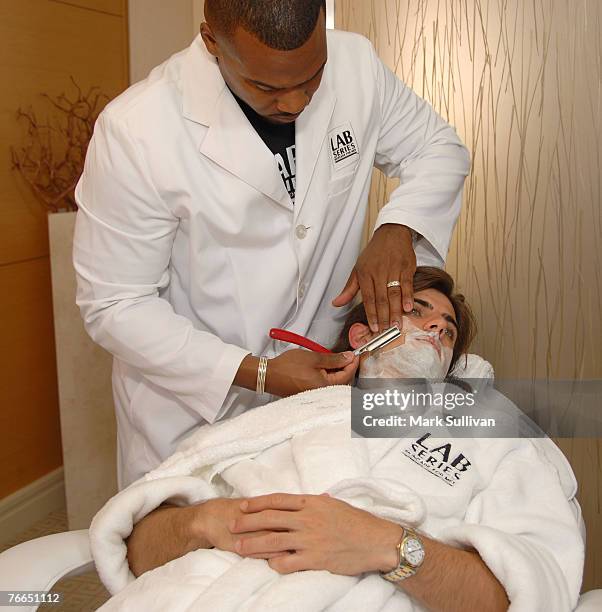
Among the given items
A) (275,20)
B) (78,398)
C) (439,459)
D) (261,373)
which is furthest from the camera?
(78,398)

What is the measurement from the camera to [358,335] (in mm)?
1660

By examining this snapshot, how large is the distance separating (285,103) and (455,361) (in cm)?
66

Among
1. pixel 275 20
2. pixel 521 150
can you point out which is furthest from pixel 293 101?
pixel 521 150

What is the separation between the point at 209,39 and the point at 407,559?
903 millimetres

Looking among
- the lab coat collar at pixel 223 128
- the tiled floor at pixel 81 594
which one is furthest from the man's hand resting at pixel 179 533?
the tiled floor at pixel 81 594

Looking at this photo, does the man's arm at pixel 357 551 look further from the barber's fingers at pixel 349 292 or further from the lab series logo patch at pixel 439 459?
the barber's fingers at pixel 349 292

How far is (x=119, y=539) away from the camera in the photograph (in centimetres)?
131

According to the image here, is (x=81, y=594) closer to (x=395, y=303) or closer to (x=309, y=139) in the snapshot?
(x=395, y=303)

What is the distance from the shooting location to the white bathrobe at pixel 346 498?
1.13m

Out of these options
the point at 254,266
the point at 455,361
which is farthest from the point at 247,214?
the point at 455,361

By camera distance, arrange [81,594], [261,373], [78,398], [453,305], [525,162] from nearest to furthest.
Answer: [261,373], [453,305], [525,162], [81,594], [78,398]

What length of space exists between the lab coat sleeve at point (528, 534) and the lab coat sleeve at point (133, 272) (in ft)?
1.64

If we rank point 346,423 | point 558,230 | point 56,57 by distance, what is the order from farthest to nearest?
1. point 56,57
2. point 558,230
3. point 346,423

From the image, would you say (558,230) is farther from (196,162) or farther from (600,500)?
(196,162)
